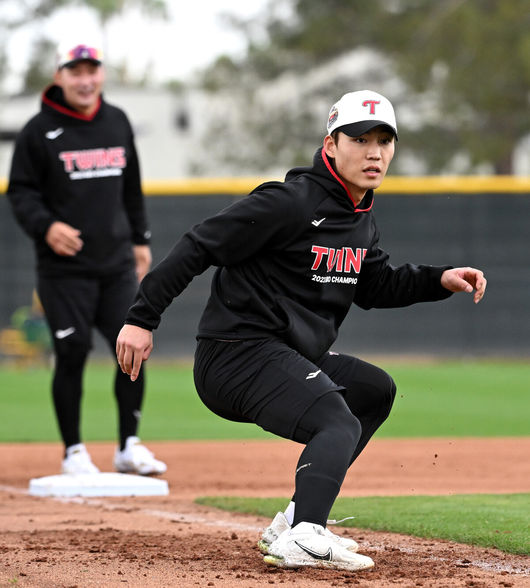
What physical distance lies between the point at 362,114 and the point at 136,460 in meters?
3.16

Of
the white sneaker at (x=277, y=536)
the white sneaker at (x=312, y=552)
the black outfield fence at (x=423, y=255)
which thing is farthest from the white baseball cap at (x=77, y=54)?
the black outfield fence at (x=423, y=255)

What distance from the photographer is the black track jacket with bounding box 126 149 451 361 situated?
448 cm

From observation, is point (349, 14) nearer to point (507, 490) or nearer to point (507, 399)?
point (507, 399)

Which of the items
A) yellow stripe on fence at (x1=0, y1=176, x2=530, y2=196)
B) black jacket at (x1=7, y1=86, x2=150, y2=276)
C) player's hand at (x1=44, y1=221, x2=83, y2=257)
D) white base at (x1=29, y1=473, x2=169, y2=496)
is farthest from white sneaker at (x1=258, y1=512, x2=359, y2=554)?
yellow stripe on fence at (x1=0, y1=176, x2=530, y2=196)

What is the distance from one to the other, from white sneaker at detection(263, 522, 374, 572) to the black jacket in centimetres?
315

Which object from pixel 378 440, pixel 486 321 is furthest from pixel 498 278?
pixel 378 440

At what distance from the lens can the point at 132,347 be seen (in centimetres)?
442

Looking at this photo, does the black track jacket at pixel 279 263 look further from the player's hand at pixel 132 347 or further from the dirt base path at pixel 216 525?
the dirt base path at pixel 216 525

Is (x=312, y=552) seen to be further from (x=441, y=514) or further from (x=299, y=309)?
(x=441, y=514)

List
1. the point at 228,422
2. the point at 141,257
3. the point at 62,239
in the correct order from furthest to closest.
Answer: the point at 228,422, the point at 141,257, the point at 62,239

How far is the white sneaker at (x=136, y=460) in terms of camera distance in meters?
7.11

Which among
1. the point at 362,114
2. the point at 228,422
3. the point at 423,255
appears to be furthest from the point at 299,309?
the point at 423,255

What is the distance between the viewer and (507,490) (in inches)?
274

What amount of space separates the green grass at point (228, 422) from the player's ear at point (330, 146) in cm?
561
